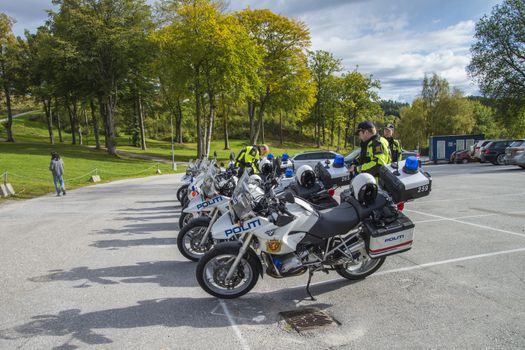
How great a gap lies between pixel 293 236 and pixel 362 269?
1.41 m

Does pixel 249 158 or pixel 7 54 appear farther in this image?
pixel 7 54

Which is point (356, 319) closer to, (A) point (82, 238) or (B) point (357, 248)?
(B) point (357, 248)

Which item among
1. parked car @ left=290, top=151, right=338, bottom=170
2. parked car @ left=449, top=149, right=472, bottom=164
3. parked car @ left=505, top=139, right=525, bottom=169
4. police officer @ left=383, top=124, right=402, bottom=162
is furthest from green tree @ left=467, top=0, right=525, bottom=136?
police officer @ left=383, top=124, right=402, bottom=162

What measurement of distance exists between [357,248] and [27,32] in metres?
52.1

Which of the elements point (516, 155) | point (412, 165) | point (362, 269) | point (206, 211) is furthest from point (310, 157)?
point (362, 269)

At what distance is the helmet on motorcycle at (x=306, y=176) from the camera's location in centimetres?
691

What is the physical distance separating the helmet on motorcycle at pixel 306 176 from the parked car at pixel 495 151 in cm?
2432

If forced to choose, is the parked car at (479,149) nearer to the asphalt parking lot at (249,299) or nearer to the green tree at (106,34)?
the asphalt parking lot at (249,299)

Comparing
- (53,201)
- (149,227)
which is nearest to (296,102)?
(53,201)

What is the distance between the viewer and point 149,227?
8.75m

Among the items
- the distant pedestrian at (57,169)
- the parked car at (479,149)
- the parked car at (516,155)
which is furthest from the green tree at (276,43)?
the distant pedestrian at (57,169)

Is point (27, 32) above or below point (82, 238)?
above

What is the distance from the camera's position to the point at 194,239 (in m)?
6.02

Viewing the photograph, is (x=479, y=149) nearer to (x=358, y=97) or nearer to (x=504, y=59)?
(x=504, y=59)
